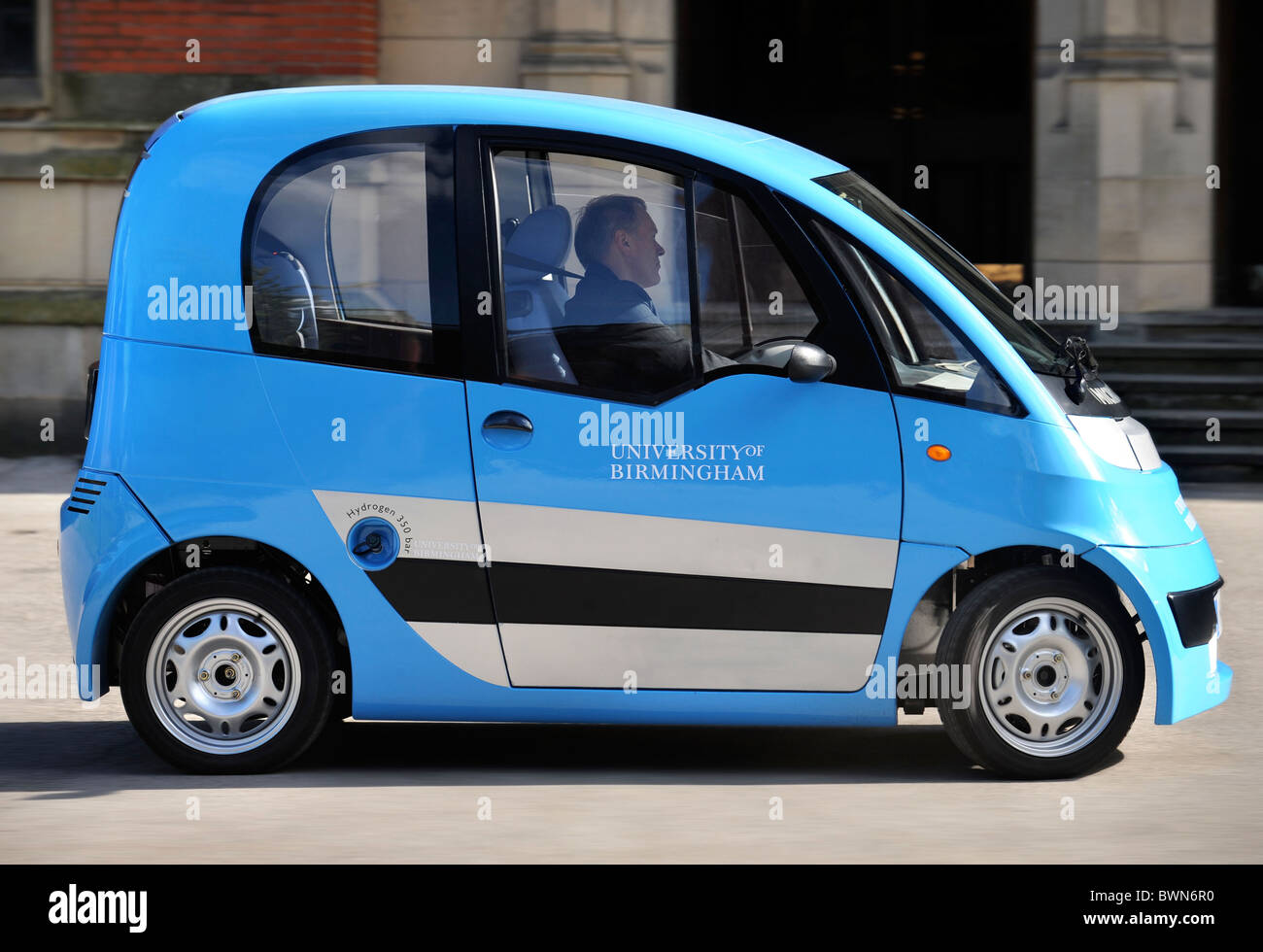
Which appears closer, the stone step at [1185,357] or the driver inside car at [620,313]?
the driver inside car at [620,313]

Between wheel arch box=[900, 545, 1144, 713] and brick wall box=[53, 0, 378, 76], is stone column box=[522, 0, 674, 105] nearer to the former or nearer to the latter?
brick wall box=[53, 0, 378, 76]

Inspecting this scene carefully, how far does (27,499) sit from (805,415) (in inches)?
306

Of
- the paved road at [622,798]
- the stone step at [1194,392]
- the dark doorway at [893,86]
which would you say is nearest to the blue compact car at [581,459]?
the paved road at [622,798]

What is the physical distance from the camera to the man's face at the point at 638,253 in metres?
5.43

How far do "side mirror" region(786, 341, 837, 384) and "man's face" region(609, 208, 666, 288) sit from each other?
0.47 meters

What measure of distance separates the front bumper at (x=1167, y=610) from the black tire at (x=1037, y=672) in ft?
0.21

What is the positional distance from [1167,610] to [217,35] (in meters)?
10.1

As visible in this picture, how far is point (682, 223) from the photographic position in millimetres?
5426

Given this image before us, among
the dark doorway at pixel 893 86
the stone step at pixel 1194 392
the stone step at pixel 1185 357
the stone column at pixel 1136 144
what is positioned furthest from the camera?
the dark doorway at pixel 893 86

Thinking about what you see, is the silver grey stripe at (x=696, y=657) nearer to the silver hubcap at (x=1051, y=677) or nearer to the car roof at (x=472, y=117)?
the silver hubcap at (x=1051, y=677)

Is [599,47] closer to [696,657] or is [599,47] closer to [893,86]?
[893,86]

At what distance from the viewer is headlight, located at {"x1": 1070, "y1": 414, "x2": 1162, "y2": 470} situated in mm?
5449

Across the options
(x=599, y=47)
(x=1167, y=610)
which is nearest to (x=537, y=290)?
(x=1167, y=610)

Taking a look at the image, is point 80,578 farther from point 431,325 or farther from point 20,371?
point 20,371
